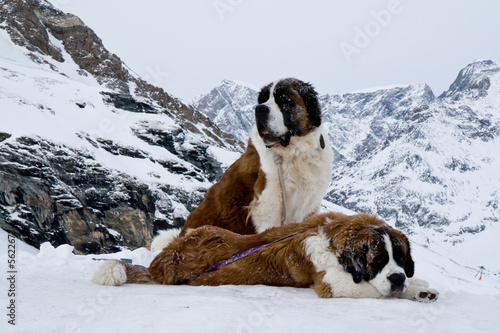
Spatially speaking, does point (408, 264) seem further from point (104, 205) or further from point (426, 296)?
point (104, 205)

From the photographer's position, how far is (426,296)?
115 inches

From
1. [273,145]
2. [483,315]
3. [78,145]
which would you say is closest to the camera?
[483,315]

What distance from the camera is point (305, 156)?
454 cm

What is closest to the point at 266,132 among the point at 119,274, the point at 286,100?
the point at 286,100

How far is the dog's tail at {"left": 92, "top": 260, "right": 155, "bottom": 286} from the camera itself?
3291 millimetres

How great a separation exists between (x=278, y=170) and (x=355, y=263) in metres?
1.66

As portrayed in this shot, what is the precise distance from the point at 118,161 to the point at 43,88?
41.2 ft

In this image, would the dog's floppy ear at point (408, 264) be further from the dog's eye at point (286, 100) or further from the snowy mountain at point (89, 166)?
the snowy mountain at point (89, 166)

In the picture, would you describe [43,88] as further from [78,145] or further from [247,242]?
[247,242]

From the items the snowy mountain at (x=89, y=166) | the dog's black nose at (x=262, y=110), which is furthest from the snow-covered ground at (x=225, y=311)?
the snowy mountain at (x=89, y=166)

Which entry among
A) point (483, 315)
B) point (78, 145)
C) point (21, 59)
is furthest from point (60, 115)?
point (483, 315)

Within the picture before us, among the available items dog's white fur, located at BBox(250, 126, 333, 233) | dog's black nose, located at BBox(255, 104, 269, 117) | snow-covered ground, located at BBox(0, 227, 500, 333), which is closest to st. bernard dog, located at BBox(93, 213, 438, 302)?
snow-covered ground, located at BBox(0, 227, 500, 333)

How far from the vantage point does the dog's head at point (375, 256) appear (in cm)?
295

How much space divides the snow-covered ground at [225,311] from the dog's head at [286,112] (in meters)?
1.80
